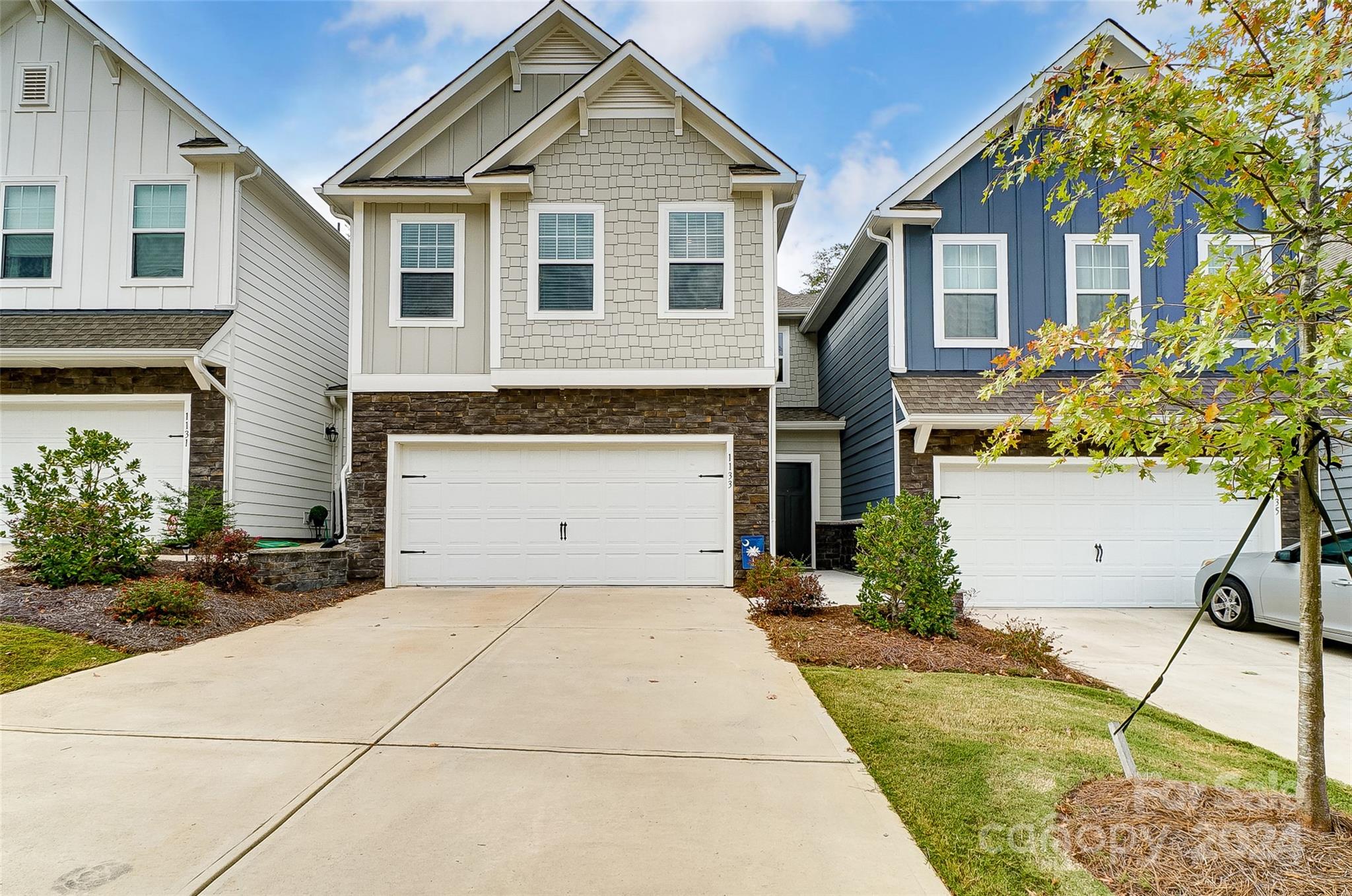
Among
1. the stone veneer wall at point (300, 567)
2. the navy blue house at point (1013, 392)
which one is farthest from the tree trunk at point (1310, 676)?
the stone veneer wall at point (300, 567)

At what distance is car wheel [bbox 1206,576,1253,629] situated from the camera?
823 centimetres

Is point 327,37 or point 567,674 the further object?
point 327,37

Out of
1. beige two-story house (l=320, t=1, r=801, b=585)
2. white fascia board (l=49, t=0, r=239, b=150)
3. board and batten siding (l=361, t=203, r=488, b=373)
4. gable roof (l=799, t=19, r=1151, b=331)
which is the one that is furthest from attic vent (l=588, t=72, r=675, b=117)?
white fascia board (l=49, t=0, r=239, b=150)

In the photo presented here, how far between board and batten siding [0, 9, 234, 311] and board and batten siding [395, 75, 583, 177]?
2.77 m

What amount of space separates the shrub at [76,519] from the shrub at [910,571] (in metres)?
7.31

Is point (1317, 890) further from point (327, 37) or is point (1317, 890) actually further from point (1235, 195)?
point (327, 37)

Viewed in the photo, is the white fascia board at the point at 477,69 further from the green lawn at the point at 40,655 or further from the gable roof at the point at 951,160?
the green lawn at the point at 40,655

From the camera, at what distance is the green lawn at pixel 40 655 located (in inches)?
194

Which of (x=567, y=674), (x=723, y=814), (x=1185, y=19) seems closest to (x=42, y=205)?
(x=567, y=674)

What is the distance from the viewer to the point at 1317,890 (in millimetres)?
2475

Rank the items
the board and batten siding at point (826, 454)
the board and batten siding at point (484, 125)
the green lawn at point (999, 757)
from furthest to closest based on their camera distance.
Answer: the board and batten siding at point (826, 454) < the board and batten siding at point (484, 125) < the green lawn at point (999, 757)

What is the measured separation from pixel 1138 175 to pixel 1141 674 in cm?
482

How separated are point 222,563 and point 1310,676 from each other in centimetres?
935

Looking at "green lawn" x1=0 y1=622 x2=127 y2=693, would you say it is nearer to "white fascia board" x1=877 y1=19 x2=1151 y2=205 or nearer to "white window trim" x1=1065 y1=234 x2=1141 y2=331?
"white fascia board" x1=877 y1=19 x2=1151 y2=205
